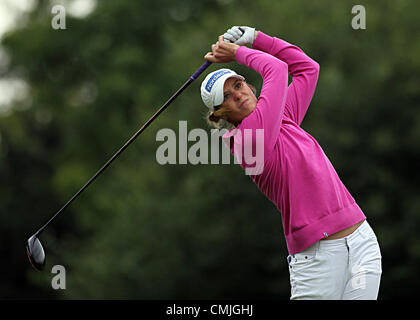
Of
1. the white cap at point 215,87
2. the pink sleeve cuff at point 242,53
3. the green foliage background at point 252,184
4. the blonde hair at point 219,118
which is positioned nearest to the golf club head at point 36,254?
the blonde hair at point 219,118

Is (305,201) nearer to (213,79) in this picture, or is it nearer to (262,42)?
(213,79)

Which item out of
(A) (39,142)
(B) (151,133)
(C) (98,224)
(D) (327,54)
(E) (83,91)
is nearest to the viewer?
(D) (327,54)

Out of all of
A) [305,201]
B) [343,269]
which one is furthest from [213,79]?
[343,269]

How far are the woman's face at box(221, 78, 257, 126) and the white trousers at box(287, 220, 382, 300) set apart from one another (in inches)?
30.7

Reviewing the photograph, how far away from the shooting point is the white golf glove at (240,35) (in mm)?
3961

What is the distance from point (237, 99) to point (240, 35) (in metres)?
0.40

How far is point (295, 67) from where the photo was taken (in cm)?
404

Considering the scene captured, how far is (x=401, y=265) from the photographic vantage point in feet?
44.2

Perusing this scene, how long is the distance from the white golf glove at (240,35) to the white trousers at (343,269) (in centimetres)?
118

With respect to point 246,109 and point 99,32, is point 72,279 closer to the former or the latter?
point 99,32

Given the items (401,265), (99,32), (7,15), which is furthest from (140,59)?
(401,265)

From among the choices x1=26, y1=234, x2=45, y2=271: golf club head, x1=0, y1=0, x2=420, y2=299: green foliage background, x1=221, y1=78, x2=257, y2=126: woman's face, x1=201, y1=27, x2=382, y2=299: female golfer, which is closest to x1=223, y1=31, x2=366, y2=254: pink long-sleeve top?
x1=201, y1=27, x2=382, y2=299: female golfer

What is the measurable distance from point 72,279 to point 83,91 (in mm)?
8644

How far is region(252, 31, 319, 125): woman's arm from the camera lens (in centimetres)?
401
